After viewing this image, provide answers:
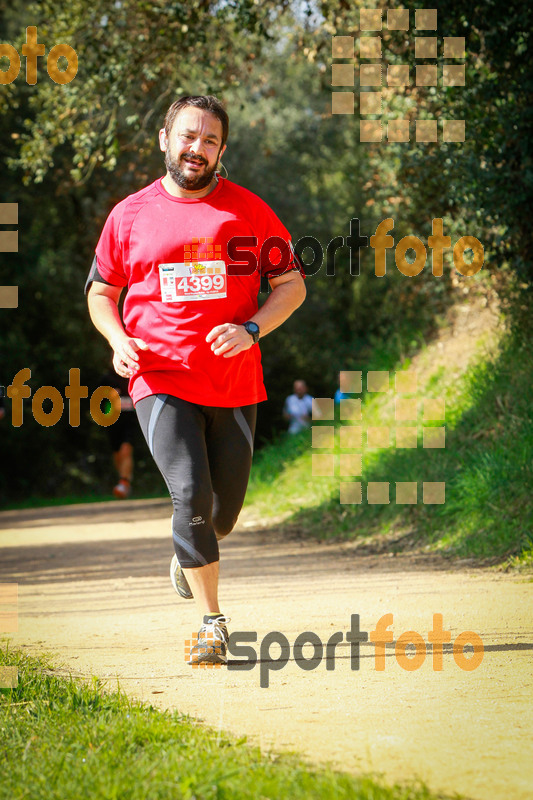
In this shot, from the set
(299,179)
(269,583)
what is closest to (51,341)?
(299,179)

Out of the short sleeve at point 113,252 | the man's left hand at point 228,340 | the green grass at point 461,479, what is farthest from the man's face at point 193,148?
the green grass at point 461,479

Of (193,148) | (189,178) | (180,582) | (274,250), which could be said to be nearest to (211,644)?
(180,582)

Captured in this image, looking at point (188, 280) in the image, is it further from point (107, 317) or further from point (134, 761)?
point (134, 761)

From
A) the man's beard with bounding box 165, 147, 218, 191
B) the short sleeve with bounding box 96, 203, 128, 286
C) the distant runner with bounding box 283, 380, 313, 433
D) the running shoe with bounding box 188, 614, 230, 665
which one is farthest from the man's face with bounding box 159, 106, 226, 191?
the distant runner with bounding box 283, 380, 313, 433

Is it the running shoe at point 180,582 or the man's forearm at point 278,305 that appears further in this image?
the running shoe at point 180,582

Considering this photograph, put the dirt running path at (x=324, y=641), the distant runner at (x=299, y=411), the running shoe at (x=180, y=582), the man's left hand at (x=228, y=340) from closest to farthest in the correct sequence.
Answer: the dirt running path at (x=324, y=641) → the man's left hand at (x=228, y=340) → the running shoe at (x=180, y=582) → the distant runner at (x=299, y=411)

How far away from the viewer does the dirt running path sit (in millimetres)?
2779

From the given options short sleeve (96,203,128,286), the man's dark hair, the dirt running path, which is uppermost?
the man's dark hair

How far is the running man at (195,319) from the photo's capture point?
4.00 m

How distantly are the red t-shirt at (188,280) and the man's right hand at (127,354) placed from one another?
0.07 metres

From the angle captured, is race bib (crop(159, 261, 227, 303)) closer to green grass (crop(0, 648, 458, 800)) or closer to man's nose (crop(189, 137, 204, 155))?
man's nose (crop(189, 137, 204, 155))

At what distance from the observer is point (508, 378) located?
9234 mm

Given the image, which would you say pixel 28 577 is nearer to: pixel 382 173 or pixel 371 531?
pixel 371 531

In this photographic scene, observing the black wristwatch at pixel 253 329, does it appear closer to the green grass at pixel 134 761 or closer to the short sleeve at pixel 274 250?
the short sleeve at pixel 274 250
